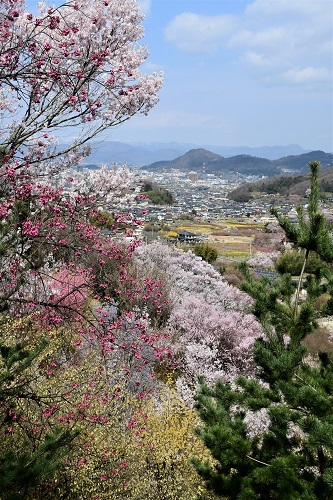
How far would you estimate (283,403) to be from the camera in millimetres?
5465

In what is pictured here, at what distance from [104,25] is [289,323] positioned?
556 centimetres

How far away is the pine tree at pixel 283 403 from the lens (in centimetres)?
489

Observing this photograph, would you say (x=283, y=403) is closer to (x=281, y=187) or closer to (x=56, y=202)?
(x=56, y=202)

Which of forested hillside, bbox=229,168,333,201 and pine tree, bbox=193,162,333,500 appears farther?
forested hillside, bbox=229,168,333,201

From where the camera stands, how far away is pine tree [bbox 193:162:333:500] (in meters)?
4.89

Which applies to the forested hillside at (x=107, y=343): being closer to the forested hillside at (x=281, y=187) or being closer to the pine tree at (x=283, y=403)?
the pine tree at (x=283, y=403)

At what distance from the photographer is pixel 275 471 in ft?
16.3

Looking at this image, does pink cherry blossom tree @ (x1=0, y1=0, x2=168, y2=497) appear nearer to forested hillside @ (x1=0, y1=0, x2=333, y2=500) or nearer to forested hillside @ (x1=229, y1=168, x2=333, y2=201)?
forested hillside @ (x1=0, y1=0, x2=333, y2=500)

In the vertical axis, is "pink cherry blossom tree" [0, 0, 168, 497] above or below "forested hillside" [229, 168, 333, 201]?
above

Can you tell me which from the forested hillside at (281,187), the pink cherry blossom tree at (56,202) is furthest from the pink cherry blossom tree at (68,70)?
the forested hillside at (281,187)

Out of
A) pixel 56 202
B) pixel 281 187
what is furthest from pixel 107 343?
pixel 281 187

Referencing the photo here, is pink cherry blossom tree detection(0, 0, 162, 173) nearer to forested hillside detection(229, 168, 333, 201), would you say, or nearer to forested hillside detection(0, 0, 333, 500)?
forested hillside detection(0, 0, 333, 500)

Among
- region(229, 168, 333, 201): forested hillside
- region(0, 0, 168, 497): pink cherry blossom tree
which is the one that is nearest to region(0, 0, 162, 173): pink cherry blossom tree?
region(0, 0, 168, 497): pink cherry blossom tree

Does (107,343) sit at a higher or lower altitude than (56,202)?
lower
